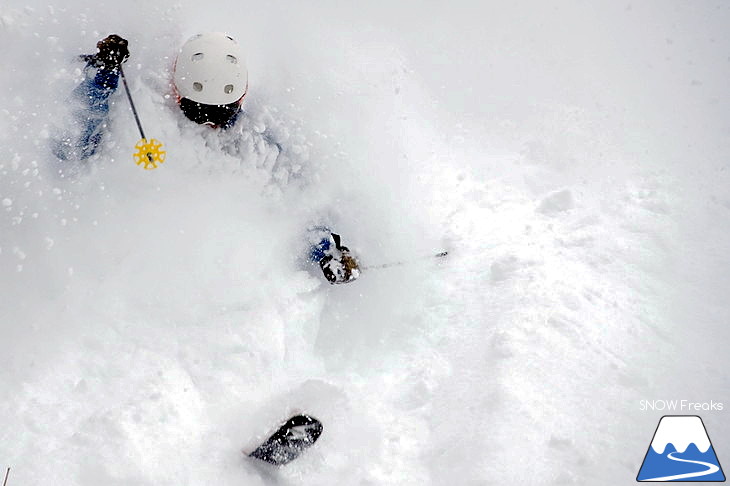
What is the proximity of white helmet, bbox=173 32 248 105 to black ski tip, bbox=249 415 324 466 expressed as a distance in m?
2.77

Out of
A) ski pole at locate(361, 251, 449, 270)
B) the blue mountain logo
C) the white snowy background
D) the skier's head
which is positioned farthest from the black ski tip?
the skier's head

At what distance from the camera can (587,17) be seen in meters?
8.11

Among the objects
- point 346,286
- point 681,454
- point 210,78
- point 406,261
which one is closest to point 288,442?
point 346,286

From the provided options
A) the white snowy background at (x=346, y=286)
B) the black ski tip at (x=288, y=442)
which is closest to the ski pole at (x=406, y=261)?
the white snowy background at (x=346, y=286)

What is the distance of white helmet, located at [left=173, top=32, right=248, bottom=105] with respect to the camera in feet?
13.6

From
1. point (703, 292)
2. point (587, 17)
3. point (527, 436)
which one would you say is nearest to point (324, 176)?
point (527, 436)

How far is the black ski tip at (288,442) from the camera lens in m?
3.62

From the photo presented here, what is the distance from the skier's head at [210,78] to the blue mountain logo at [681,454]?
432cm

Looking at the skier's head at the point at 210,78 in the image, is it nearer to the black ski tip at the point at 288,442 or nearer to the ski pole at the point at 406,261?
the ski pole at the point at 406,261

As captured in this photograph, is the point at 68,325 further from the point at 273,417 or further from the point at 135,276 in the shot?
the point at 273,417

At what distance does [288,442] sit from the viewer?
11.9 feet

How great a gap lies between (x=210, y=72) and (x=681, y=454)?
4.71 m

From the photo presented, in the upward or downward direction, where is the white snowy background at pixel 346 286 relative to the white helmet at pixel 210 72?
downward

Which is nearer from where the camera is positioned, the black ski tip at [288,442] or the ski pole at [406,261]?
the black ski tip at [288,442]
